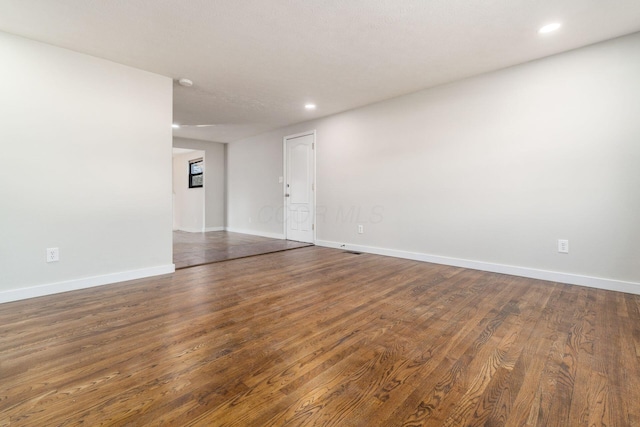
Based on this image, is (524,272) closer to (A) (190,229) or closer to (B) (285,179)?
(B) (285,179)

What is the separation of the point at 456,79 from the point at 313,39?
6.44 feet

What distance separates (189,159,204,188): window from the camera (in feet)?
24.3

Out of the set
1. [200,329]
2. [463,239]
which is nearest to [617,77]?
[463,239]

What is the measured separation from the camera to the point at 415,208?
395 cm

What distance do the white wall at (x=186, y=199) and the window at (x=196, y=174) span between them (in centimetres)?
10

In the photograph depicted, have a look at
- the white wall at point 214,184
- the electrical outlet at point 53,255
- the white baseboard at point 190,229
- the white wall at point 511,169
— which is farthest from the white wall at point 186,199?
the electrical outlet at point 53,255

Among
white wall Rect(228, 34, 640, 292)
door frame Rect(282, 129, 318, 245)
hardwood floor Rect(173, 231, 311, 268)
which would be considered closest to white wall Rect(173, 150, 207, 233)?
hardwood floor Rect(173, 231, 311, 268)

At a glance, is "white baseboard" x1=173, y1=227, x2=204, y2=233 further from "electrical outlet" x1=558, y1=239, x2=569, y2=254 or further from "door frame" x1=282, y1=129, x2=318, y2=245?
"electrical outlet" x1=558, y1=239, x2=569, y2=254

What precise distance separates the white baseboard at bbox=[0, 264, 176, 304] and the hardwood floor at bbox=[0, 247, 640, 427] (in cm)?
14

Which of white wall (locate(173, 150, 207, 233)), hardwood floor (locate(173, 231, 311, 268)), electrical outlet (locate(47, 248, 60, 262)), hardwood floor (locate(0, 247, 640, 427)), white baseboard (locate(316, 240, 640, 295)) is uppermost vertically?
white wall (locate(173, 150, 207, 233))

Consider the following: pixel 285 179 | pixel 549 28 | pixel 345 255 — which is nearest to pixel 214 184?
pixel 285 179

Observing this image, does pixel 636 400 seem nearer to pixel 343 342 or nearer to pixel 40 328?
pixel 343 342

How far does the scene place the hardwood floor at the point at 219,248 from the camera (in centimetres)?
400

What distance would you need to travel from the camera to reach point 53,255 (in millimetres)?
2580
